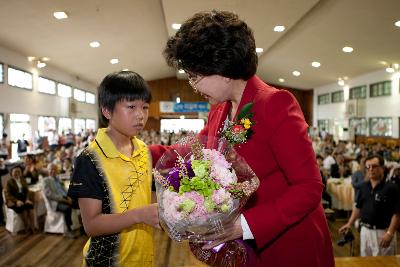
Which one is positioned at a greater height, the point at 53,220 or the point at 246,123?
the point at 246,123

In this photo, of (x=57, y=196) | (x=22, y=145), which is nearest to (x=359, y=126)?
(x=22, y=145)

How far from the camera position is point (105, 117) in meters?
1.48

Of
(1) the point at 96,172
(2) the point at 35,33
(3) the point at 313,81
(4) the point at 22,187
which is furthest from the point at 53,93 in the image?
(1) the point at 96,172

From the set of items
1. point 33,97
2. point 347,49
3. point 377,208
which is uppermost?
point 347,49

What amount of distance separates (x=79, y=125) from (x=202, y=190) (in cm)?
1732

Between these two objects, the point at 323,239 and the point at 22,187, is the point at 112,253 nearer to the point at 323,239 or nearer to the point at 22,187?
the point at 323,239

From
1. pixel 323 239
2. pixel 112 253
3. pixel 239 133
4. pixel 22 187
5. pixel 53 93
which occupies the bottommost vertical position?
pixel 22 187

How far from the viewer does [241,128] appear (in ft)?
3.58

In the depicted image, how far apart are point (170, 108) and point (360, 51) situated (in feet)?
31.8

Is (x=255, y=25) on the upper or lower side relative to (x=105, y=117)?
upper

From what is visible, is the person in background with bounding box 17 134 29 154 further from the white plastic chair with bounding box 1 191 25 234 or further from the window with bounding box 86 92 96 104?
the window with bounding box 86 92 96 104

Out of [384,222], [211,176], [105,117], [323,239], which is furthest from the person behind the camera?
[384,222]

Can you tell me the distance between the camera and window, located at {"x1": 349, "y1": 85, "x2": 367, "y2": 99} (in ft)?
49.1

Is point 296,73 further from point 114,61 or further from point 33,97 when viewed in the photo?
point 33,97
